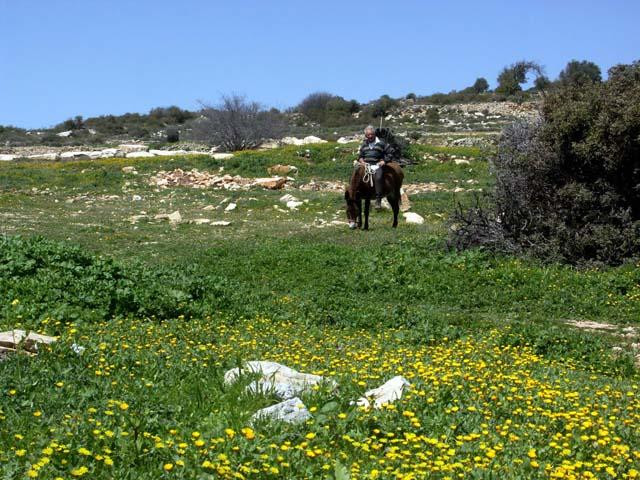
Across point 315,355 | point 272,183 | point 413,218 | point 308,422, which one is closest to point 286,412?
point 308,422

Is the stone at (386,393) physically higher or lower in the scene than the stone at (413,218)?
higher

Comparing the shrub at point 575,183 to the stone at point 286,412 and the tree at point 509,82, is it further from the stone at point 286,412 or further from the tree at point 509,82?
the tree at point 509,82

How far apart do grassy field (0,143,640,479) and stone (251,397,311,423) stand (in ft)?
0.35

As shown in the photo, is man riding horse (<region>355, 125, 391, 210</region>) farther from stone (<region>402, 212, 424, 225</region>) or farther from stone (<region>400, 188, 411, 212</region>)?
stone (<region>400, 188, 411, 212</region>)

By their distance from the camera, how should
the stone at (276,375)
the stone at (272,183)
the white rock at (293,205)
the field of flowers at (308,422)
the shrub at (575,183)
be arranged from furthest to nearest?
the stone at (272,183), the white rock at (293,205), the shrub at (575,183), the stone at (276,375), the field of flowers at (308,422)

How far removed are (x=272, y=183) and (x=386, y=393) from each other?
81.4 feet

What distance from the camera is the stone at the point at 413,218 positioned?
77.5ft

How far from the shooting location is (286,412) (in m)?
6.38

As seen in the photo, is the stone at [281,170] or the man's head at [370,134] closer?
the man's head at [370,134]

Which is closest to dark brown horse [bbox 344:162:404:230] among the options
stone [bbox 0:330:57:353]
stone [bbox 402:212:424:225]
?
stone [bbox 402:212:424:225]

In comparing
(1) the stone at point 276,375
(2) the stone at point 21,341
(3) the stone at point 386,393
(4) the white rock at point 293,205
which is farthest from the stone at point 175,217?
(3) the stone at point 386,393

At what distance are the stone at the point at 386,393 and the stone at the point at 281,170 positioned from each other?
27.6 meters

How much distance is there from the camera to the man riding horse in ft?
69.3

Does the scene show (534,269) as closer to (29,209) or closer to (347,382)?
(347,382)
